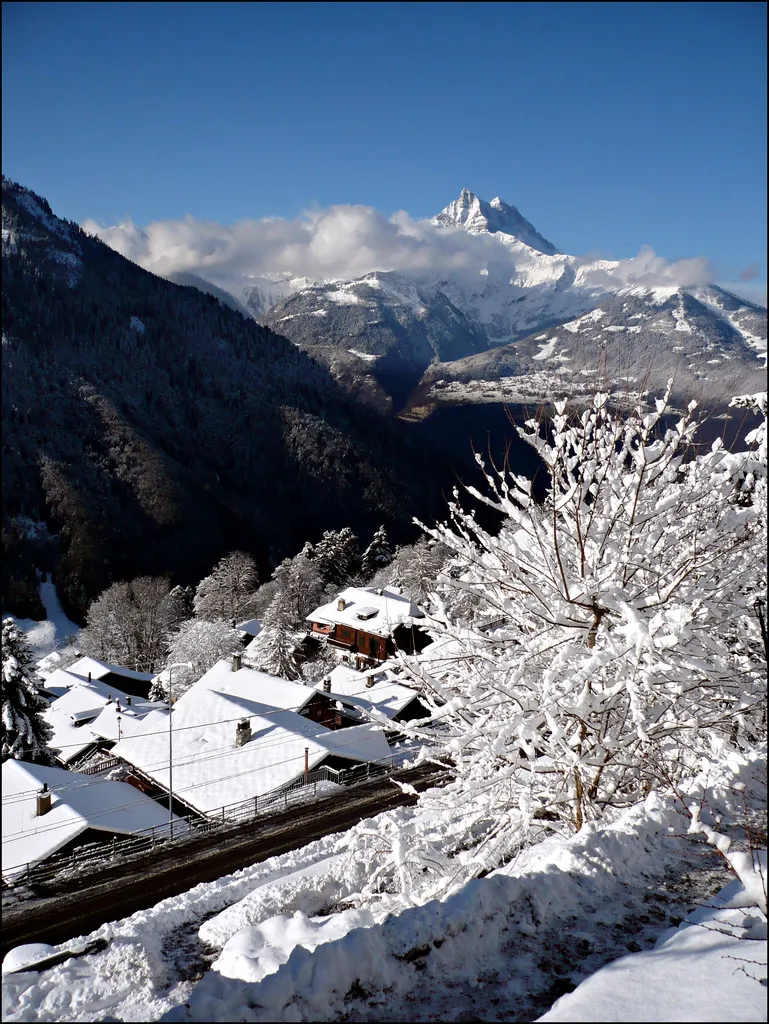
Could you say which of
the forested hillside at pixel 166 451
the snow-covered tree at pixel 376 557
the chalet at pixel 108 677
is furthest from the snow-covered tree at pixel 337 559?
the forested hillside at pixel 166 451

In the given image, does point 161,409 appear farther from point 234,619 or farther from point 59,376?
point 234,619

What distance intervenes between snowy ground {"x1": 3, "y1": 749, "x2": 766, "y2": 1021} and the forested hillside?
79.1 metres

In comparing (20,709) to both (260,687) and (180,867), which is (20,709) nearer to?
(260,687)

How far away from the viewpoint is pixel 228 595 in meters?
60.3

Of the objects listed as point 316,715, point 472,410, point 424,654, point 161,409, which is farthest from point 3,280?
point 424,654

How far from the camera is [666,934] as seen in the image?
453 centimetres

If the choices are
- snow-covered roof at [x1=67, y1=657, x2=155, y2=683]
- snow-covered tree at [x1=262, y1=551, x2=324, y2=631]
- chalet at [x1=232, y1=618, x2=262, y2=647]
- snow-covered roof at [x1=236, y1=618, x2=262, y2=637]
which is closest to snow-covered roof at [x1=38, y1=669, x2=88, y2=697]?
snow-covered roof at [x1=67, y1=657, x2=155, y2=683]

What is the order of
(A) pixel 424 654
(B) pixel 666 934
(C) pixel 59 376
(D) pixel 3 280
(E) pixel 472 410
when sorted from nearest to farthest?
(B) pixel 666 934
(A) pixel 424 654
(E) pixel 472 410
(C) pixel 59 376
(D) pixel 3 280

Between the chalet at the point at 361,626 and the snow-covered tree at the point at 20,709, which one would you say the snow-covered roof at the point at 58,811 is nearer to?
the snow-covered tree at the point at 20,709

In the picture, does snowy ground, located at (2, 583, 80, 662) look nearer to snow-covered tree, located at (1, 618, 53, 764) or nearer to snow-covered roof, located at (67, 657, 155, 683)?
snow-covered roof, located at (67, 657, 155, 683)

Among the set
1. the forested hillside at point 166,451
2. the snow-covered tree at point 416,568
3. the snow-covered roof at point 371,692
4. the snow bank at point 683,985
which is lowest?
the snow-covered roof at point 371,692

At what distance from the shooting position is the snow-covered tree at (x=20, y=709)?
930 inches

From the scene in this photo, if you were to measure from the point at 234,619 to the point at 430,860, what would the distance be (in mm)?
53811

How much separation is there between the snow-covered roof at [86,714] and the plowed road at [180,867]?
1351 cm
